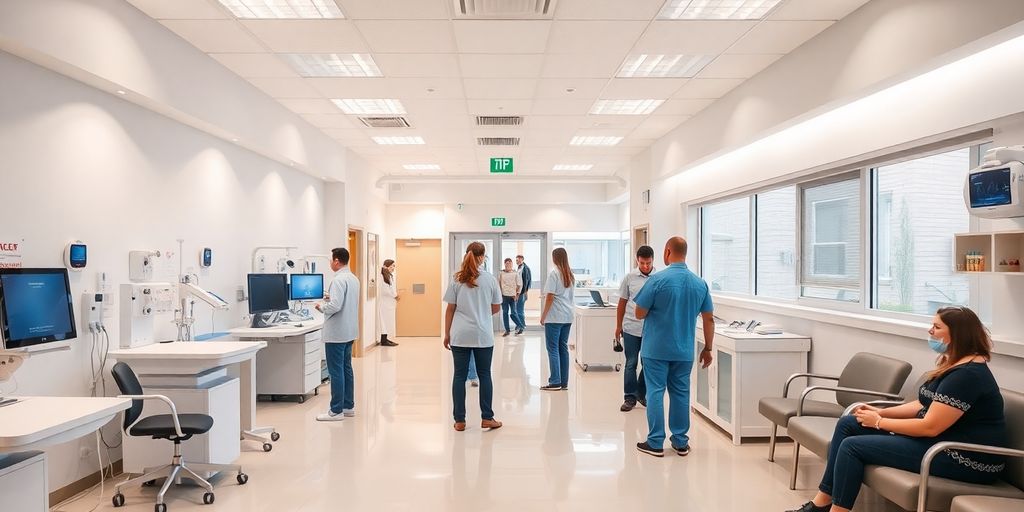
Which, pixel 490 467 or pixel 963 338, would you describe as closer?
pixel 963 338

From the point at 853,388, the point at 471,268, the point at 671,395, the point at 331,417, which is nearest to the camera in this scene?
the point at 853,388

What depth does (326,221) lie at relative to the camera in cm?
843

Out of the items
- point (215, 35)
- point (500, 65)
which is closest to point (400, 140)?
point (500, 65)

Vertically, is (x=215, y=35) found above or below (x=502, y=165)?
above

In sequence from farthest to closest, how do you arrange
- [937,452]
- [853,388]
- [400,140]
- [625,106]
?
[400,140] < [625,106] < [853,388] < [937,452]

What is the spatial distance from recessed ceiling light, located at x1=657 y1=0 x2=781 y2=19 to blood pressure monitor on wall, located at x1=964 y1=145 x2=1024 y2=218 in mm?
1598

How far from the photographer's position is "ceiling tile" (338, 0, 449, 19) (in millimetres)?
3787

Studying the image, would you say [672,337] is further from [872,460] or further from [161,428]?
[161,428]

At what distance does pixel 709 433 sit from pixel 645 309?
1.50 metres

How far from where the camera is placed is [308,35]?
170 inches

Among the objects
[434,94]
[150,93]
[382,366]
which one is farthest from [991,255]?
[382,366]

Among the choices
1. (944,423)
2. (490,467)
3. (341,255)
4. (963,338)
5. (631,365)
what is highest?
(341,255)

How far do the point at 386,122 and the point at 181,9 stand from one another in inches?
124

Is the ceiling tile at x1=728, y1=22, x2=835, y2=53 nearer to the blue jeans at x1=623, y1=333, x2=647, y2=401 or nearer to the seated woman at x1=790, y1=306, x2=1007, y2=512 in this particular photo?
the seated woman at x1=790, y1=306, x2=1007, y2=512
